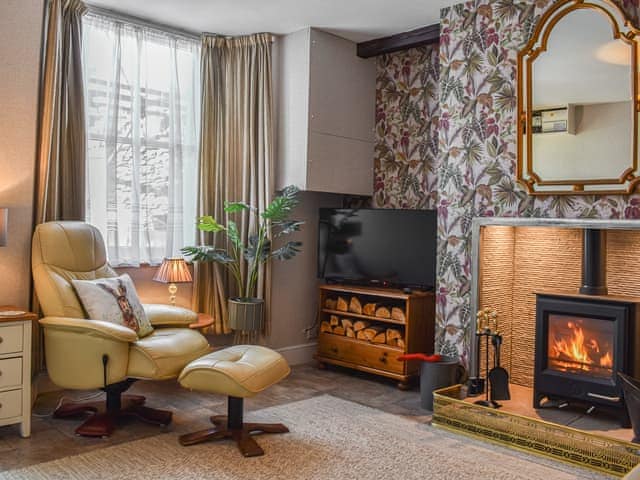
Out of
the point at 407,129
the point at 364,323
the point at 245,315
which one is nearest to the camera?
the point at 245,315

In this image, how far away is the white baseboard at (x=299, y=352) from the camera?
4941mm

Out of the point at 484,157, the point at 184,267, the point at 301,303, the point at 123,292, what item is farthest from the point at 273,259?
the point at 484,157

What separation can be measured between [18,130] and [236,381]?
198 cm

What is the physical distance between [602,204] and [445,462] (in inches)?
64.6

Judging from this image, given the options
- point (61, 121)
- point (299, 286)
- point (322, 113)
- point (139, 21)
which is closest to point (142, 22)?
point (139, 21)

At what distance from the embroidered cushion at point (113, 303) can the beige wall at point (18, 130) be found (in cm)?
42

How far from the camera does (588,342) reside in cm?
347

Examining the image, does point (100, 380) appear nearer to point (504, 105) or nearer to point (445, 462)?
point (445, 462)

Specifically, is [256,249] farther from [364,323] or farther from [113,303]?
[113,303]

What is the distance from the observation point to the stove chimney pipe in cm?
357

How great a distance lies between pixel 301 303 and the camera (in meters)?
5.08

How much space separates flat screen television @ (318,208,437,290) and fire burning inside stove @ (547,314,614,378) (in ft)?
3.18

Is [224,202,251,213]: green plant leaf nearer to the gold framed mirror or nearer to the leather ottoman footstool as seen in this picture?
the leather ottoman footstool

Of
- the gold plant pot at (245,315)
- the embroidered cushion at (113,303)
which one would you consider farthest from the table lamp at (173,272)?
the embroidered cushion at (113,303)
